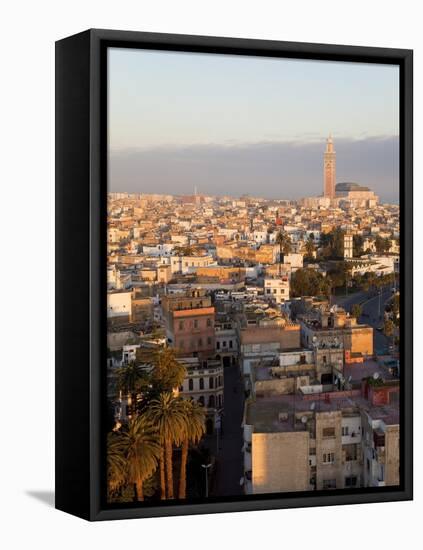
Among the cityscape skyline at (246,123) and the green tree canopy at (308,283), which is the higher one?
the cityscape skyline at (246,123)

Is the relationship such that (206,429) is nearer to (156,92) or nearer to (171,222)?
(171,222)

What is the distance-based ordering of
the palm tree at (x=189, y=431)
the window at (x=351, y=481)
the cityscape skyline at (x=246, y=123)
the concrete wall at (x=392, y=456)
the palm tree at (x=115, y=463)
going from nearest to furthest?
the palm tree at (x=115, y=463) → the cityscape skyline at (x=246, y=123) → the palm tree at (x=189, y=431) → the window at (x=351, y=481) → the concrete wall at (x=392, y=456)

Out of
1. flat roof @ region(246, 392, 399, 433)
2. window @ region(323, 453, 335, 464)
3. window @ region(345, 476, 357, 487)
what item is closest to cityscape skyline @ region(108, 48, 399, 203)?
flat roof @ region(246, 392, 399, 433)

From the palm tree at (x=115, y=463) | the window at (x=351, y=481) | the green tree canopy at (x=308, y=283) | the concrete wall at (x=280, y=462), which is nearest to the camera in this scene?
the palm tree at (x=115, y=463)

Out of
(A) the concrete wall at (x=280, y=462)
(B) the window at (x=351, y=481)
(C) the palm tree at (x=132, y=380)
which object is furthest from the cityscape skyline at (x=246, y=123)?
(B) the window at (x=351, y=481)

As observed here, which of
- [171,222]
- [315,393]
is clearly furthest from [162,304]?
[315,393]

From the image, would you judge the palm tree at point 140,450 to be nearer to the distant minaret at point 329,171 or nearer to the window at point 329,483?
the window at point 329,483

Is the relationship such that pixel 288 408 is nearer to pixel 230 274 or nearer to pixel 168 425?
pixel 168 425

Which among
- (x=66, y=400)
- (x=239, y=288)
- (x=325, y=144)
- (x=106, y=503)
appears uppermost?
(x=325, y=144)
